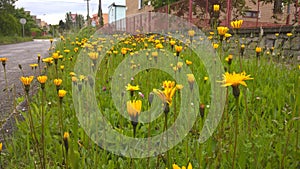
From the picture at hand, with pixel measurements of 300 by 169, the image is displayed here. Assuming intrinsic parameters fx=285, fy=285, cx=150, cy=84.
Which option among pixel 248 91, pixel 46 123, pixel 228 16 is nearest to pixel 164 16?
pixel 228 16

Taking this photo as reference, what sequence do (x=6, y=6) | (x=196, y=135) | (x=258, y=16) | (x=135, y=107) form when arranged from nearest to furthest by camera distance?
(x=135, y=107) < (x=196, y=135) < (x=258, y=16) < (x=6, y=6)

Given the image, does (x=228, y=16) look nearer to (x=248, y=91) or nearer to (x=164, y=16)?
(x=164, y=16)

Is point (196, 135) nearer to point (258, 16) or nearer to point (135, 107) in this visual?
point (135, 107)

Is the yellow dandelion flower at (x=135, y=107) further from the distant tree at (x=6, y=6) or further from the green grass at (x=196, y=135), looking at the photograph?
the distant tree at (x=6, y=6)

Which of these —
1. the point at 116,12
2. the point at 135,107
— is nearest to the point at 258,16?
the point at 135,107

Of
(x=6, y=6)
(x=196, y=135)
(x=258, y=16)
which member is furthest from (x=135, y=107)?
(x=6, y=6)

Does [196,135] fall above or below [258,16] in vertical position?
below

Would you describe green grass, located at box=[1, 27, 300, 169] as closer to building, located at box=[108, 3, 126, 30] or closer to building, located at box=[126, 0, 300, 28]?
building, located at box=[126, 0, 300, 28]

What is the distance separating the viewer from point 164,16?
335 inches

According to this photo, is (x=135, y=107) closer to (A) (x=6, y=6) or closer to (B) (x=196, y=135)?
(B) (x=196, y=135)

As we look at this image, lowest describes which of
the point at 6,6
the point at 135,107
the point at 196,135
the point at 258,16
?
the point at 196,135

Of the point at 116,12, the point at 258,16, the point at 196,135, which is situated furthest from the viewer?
the point at 116,12

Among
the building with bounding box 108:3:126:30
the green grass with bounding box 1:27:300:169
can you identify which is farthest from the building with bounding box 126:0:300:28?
the building with bounding box 108:3:126:30

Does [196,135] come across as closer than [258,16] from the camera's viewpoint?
Yes
